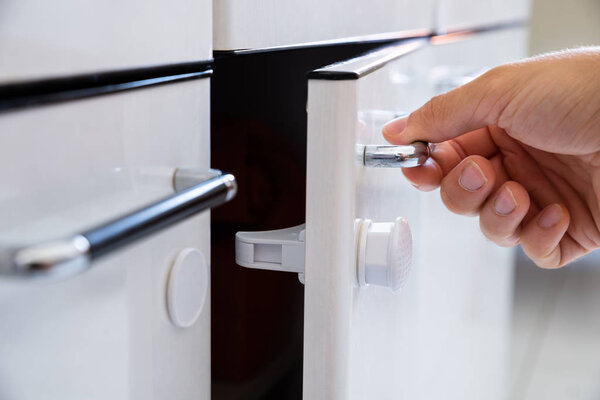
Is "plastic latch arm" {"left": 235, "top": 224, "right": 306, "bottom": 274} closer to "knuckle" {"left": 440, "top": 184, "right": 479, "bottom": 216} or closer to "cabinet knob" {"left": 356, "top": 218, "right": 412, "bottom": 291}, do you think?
"cabinet knob" {"left": 356, "top": 218, "right": 412, "bottom": 291}

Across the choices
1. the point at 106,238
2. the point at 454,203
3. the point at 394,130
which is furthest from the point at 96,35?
the point at 454,203

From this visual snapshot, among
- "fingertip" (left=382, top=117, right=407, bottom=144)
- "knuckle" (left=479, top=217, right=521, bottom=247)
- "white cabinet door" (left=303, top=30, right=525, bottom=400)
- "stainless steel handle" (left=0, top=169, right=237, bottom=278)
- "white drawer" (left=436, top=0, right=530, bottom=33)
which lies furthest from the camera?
"white drawer" (left=436, top=0, right=530, bottom=33)

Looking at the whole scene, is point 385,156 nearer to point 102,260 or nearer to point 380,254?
point 380,254

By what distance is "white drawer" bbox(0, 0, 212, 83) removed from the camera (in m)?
0.20

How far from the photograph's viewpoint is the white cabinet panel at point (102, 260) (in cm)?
21

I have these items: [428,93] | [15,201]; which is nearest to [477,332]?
[428,93]

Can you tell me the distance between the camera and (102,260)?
19 cm

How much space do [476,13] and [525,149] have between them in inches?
17.1

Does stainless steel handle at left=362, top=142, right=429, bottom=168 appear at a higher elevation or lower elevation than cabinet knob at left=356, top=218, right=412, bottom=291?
higher

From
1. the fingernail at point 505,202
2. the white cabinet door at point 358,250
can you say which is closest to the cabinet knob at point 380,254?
the white cabinet door at point 358,250

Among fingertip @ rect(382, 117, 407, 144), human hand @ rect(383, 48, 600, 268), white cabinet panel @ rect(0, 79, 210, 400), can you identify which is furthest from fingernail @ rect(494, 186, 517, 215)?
white cabinet panel @ rect(0, 79, 210, 400)

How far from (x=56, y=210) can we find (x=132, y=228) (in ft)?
0.14

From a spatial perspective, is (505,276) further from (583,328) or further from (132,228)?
(132,228)

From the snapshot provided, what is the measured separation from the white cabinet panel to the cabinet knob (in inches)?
3.2
